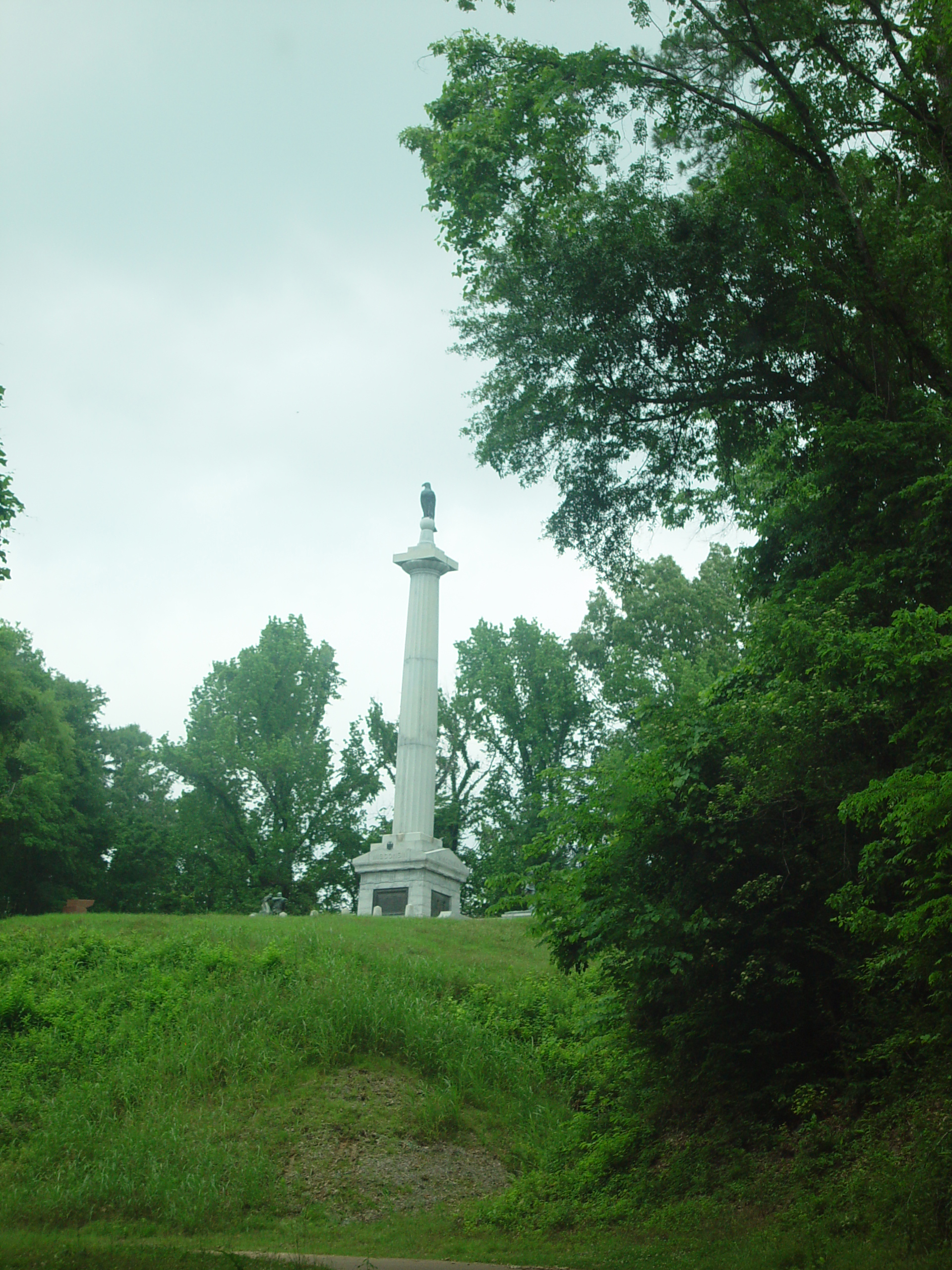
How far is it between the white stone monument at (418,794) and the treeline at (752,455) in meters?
16.1

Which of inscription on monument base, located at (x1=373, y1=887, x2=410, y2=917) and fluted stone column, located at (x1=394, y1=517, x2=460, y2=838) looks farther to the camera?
fluted stone column, located at (x1=394, y1=517, x2=460, y2=838)

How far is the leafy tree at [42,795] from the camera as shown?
30719mm

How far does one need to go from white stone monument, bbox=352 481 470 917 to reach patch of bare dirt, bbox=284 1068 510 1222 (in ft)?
49.1

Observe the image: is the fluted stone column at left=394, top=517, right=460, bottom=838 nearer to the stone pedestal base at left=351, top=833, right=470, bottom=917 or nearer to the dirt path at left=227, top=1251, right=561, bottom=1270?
the stone pedestal base at left=351, top=833, right=470, bottom=917

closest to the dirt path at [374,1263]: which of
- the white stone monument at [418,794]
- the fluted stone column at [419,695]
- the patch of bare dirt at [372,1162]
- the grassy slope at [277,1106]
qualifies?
the grassy slope at [277,1106]

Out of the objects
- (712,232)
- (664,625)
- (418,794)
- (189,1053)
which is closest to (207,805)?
(418,794)

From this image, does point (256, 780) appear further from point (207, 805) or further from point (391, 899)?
point (391, 899)

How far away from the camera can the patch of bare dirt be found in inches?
436

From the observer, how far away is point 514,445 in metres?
14.0

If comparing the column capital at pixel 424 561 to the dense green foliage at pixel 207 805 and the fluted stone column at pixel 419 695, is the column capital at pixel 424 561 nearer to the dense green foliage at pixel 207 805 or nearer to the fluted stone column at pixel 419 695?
the fluted stone column at pixel 419 695

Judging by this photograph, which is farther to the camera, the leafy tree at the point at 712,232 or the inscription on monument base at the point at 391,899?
the inscription on monument base at the point at 391,899

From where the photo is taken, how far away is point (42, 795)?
33312 millimetres

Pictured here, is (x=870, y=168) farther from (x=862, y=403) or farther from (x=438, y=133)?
(x=438, y=133)

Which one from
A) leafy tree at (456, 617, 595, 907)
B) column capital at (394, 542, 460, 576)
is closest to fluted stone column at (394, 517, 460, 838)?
column capital at (394, 542, 460, 576)
